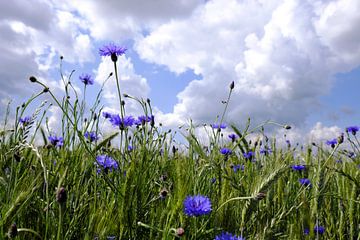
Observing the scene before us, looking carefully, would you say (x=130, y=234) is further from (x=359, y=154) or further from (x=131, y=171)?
(x=359, y=154)

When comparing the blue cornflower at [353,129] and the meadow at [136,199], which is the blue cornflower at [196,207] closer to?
the meadow at [136,199]

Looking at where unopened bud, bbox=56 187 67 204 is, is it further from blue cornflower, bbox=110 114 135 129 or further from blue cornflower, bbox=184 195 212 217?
blue cornflower, bbox=110 114 135 129

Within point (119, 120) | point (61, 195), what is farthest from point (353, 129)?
point (61, 195)

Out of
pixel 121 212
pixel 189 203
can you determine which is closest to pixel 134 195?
pixel 121 212

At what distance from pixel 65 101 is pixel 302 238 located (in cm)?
114

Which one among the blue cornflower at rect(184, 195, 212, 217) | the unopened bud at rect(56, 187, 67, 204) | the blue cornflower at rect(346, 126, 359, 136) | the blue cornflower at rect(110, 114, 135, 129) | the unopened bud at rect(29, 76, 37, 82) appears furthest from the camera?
the blue cornflower at rect(346, 126, 359, 136)

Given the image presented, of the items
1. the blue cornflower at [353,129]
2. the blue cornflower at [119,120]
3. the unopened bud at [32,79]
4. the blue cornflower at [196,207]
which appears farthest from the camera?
the blue cornflower at [353,129]

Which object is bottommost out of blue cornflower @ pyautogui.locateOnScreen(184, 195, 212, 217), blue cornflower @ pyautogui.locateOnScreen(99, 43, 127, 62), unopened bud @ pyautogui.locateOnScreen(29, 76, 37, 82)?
blue cornflower @ pyautogui.locateOnScreen(184, 195, 212, 217)

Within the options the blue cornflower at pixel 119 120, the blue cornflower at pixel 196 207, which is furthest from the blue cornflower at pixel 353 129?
the blue cornflower at pixel 196 207

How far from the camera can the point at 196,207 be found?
1286 mm

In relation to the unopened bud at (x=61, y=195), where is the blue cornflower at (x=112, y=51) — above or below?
above

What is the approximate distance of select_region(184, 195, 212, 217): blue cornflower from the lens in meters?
1.27

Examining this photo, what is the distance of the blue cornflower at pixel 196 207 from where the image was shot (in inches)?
49.9

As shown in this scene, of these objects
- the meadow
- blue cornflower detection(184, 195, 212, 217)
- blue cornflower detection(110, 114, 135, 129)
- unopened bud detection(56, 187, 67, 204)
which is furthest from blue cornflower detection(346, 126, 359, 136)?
unopened bud detection(56, 187, 67, 204)
